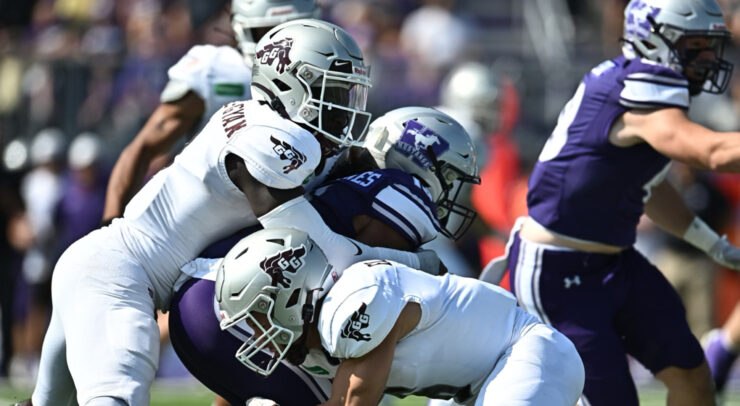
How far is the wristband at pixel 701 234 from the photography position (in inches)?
207

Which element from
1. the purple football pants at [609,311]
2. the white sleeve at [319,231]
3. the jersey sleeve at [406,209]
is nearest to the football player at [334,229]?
the jersey sleeve at [406,209]

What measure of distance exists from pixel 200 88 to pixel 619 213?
1.78m

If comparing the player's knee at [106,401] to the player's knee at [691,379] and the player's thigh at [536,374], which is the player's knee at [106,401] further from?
the player's knee at [691,379]

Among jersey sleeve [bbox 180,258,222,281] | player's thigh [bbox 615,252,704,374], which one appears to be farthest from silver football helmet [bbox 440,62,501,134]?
jersey sleeve [bbox 180,258,222,281]

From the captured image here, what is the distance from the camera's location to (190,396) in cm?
783

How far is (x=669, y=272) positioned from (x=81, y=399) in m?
5.96

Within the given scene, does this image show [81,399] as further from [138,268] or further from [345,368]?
[345,368]

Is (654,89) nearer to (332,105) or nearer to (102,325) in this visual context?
(332,105)

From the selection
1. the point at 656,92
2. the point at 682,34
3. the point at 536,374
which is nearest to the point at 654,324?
the point at 656,92

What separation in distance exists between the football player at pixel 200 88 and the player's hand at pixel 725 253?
6.26ft

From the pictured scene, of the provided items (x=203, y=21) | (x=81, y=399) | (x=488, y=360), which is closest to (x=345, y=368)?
(x=488, y=360)

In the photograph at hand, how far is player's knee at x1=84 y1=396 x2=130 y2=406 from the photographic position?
3.71 meters

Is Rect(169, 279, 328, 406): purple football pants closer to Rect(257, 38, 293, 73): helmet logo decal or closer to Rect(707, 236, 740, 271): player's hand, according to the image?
Rect(257, 38, 293, 73): helmet logo decal

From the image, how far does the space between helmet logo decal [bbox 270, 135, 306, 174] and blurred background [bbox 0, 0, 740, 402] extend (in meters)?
4.06
